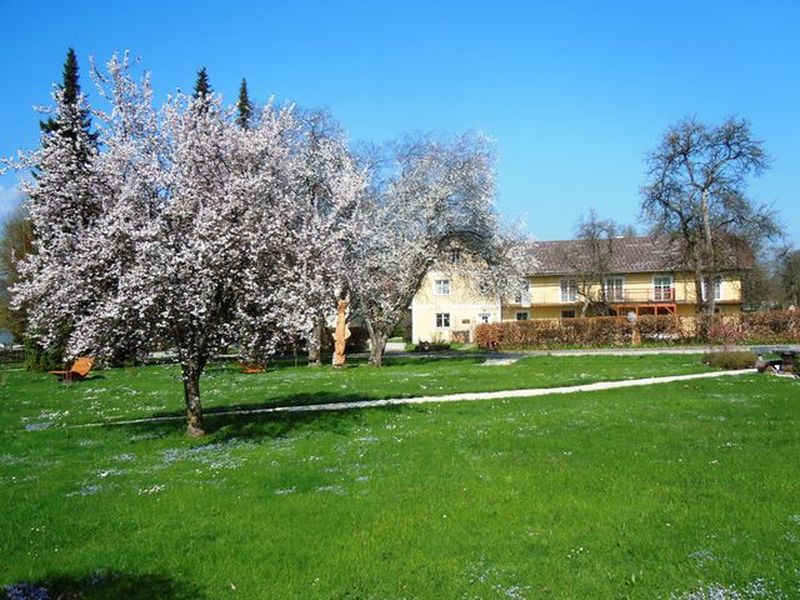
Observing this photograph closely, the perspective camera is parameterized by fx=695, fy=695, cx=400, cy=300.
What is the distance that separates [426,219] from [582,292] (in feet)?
102

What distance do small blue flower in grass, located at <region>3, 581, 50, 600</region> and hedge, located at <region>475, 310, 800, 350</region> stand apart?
3542 centimetres

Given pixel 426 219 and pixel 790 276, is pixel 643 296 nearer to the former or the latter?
pixel 790 276

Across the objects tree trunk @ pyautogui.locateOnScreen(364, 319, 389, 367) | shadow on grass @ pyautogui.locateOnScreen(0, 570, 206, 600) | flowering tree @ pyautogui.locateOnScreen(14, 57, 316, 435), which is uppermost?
flowering tree @ pyautogui.locateOnScreen(14, 57, 316, 435)

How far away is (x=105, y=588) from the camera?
19.1ft

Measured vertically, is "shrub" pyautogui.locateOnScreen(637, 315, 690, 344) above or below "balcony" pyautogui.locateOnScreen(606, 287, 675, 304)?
below

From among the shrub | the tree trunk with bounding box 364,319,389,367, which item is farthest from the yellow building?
the tree trunk with bounding box 364,319,389,367

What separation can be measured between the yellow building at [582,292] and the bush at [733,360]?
33.0m

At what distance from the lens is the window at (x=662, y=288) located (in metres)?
59.8

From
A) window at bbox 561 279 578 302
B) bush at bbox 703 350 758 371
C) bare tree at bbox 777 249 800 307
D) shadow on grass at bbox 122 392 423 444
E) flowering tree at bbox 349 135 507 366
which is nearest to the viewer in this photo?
shadow on grass at bbox 122 392 423 444

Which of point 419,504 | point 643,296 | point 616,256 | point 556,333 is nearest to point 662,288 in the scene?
point 643,296

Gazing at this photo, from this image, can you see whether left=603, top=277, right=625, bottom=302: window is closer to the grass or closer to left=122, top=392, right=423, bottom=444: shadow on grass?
the grass

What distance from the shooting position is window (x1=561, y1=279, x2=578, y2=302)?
2434 inches

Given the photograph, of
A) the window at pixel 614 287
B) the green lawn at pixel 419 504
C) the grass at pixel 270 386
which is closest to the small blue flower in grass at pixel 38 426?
the grass at pixel 270 386

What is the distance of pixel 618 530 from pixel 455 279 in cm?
3037
